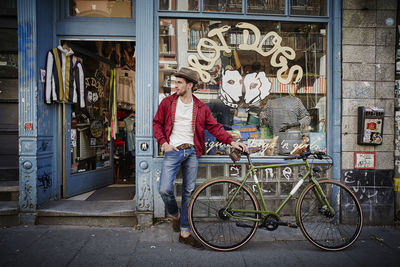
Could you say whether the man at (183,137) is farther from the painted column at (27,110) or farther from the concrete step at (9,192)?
the concrete step at (9,192)

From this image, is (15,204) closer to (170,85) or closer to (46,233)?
(46,233)

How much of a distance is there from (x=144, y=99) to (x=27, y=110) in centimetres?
185

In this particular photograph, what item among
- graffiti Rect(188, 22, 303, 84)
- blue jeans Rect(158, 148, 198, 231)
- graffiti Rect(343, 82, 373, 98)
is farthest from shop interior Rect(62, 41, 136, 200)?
graffiti Rect(343, 82, 373, 98)

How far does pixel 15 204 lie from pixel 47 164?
78 centimetres

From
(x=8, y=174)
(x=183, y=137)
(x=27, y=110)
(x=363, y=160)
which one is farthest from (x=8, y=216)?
(x=363, y=160)

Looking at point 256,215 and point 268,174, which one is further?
point 268,174

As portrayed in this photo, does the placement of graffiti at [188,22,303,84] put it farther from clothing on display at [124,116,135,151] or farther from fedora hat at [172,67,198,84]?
clothing on display at [124,116,135,151]

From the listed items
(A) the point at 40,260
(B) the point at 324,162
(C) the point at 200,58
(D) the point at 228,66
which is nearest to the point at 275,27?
(D) the point at 228,66

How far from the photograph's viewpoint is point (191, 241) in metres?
3.35

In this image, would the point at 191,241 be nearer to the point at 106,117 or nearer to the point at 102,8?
the point at 106,117

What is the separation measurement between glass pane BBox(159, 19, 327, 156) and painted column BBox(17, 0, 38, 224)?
7.73 feet

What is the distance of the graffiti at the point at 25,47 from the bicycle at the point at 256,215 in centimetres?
326

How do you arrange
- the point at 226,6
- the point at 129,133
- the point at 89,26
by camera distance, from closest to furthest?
the point at 226,6, the point at 89,26, the point at 129,133

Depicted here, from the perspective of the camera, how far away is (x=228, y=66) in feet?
14.6
